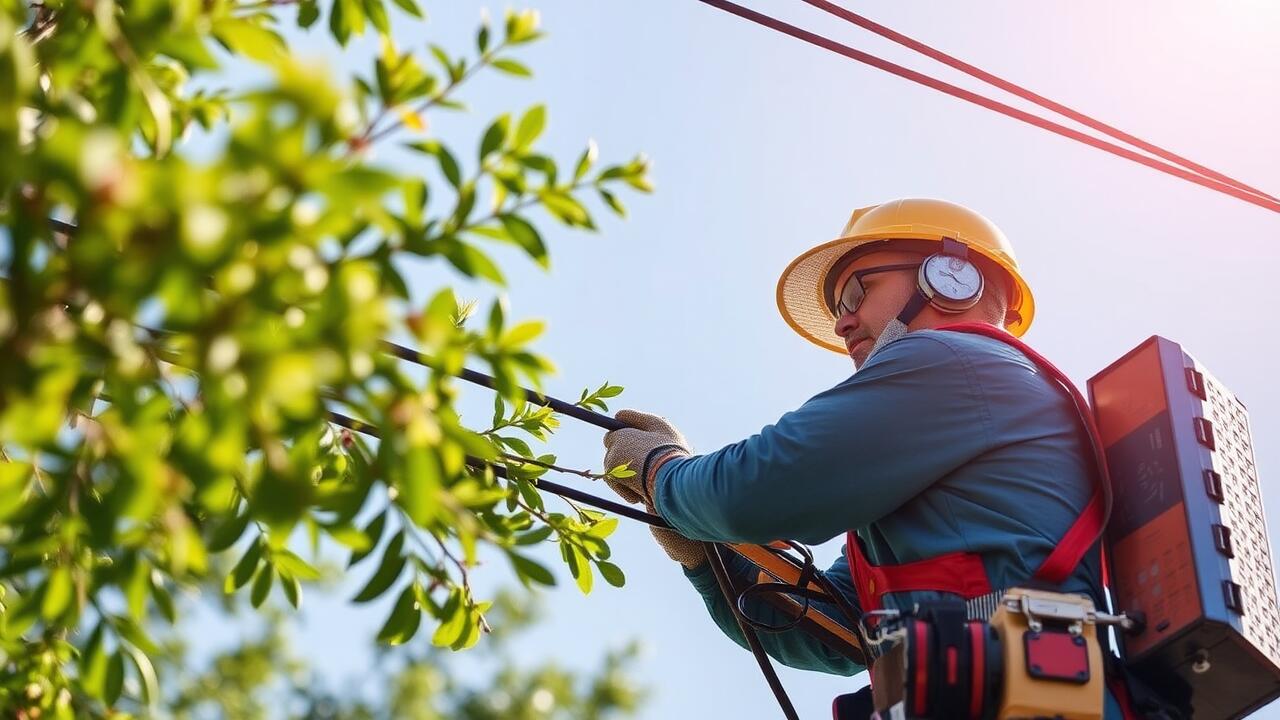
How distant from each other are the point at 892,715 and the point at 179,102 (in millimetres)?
1953

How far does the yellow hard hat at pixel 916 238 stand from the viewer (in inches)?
182

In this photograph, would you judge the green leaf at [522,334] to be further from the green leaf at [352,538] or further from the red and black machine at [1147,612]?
the red and black machine at [1147,612]

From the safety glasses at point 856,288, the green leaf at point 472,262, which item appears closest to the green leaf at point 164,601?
the green leaf at point 472,262

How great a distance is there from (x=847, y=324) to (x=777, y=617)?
96cm

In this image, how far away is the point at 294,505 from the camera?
136cm

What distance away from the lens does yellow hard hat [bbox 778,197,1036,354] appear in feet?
15.2

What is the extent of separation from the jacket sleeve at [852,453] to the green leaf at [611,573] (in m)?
0.54

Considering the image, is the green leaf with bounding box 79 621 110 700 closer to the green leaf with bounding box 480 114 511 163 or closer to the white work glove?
the green leaf with bounding box 480 114 511 163

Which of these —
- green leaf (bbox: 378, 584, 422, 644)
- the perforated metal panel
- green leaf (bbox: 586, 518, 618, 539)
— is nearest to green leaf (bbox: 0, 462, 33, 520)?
green leaf (bbox: 378, 584, 422, 644)

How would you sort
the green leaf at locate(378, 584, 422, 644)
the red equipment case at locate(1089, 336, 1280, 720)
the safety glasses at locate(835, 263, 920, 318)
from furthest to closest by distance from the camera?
the safety glasses at locate(835, 263, 920, 318), the red equipment case at locate(1089, 336, 1280, 720), the green leaf at locate(378, 584, 422, 644)

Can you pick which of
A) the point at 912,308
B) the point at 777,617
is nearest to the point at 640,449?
the point at 777,617

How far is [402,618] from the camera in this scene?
2.12 m

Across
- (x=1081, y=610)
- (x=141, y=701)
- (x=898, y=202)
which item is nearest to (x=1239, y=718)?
(x=1081, y=610)

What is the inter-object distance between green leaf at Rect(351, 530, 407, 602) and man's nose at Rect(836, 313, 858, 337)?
2604 mm
